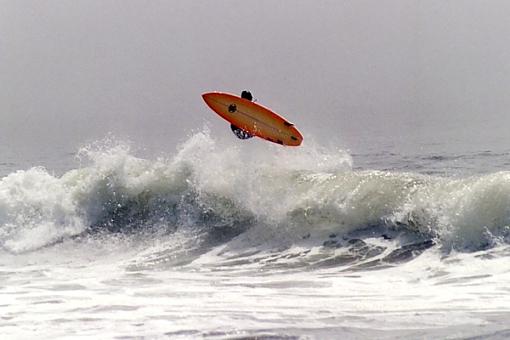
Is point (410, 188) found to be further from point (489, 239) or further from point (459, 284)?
point (459, 284)

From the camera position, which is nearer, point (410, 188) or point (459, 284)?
point (459, 284)

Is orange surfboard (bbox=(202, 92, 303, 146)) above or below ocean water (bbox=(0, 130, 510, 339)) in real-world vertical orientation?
above

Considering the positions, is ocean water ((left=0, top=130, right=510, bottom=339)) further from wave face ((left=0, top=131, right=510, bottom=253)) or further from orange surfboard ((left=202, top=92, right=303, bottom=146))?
orange surfboard ((left=202, top=92, right=303, bottom=146))

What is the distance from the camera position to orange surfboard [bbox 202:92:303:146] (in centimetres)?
1564

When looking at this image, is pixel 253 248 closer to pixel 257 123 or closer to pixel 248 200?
pixel 248 200

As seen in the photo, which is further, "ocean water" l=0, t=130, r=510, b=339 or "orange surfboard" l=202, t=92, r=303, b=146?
"orange surfboard" l=202, t=92, r=303, b=146

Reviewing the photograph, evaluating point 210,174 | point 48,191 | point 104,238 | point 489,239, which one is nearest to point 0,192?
point 48,191

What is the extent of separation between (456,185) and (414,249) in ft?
7.05

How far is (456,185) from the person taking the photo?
1244 centimetres

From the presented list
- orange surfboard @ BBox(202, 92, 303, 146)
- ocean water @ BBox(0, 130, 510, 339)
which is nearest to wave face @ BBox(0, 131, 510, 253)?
ocean water @ BBox(0, 130, 510, 339)

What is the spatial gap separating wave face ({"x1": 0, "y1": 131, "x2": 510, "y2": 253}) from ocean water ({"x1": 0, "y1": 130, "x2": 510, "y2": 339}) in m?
0.04

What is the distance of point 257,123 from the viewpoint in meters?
15.8

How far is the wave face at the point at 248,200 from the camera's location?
11.4 meters

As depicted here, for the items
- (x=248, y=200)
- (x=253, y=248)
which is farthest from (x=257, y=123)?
(x=253, y=248)
